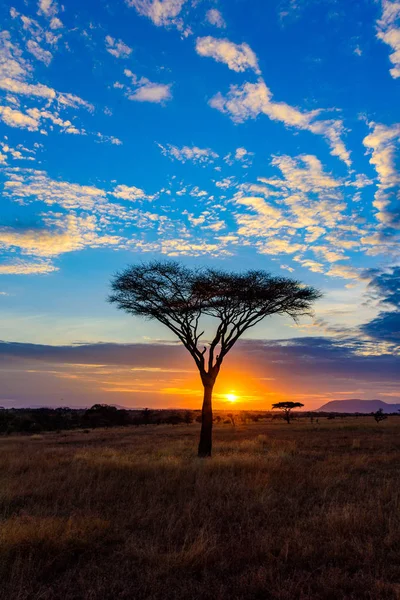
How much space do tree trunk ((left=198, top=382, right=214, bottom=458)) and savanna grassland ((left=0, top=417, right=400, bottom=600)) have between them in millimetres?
7077

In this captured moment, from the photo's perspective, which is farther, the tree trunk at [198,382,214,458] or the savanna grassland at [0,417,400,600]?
the tree trunk at [198,382,214,458]

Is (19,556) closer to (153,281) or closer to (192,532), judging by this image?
(192,532)

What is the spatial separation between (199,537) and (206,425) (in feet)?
43.5

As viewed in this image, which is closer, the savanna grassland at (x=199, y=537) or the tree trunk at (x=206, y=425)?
the savanna grassland at (x=199, y=537)

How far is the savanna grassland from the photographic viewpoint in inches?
204

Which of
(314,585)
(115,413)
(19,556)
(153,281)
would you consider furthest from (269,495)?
(115,413)

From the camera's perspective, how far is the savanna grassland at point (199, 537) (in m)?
5.19

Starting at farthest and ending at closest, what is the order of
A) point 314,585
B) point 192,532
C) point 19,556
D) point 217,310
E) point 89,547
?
1. point 217,310
2. point 192,532
3. point 89,547
4. point 19,556
5. point 314,585

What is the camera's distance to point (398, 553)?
6145mm

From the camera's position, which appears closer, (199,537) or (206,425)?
(199,537)

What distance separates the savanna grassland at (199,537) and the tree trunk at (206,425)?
23.2 feet

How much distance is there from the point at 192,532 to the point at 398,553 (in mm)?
3134

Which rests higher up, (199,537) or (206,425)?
(206,425)

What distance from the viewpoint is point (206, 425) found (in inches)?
773
